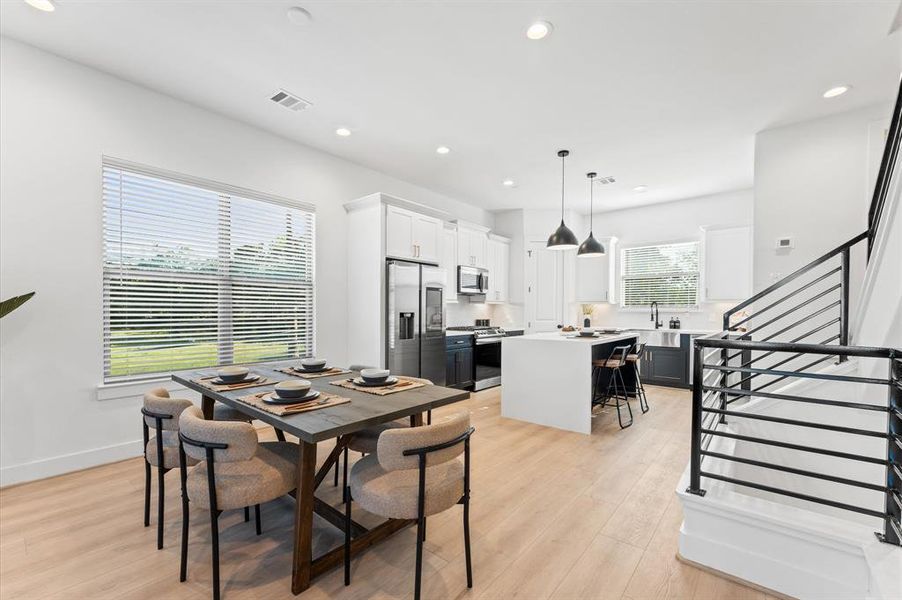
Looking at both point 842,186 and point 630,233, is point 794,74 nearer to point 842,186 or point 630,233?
point 842,186

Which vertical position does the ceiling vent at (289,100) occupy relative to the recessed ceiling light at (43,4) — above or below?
below

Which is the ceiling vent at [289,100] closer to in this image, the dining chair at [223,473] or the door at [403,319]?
the door at [403,319]

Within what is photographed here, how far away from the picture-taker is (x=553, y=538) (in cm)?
219

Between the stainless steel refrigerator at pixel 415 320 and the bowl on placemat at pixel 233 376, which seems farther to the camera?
the stainless steel refrigerator at pixel 415 320

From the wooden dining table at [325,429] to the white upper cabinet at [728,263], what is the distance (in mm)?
5991

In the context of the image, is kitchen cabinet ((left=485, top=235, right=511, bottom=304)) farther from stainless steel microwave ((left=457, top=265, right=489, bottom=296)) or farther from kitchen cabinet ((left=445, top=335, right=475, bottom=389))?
kitchen cabinet ((left=445, top=335, right=475, bottom=389))

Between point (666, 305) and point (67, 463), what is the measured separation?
7915 millimetres

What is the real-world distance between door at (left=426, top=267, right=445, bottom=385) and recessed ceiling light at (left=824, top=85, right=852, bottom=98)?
4238 mm

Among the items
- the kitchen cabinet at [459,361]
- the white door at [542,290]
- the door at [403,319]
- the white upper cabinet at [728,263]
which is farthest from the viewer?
the white door at [542,290]

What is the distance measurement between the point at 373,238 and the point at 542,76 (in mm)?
2516

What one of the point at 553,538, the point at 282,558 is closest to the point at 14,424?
the point at 282,558

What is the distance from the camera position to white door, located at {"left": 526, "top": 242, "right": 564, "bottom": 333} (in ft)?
23.8

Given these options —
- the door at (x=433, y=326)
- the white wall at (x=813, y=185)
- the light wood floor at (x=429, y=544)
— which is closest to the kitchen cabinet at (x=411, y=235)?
the door at (x=433, y=326)

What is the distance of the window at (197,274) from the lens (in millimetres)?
3293
